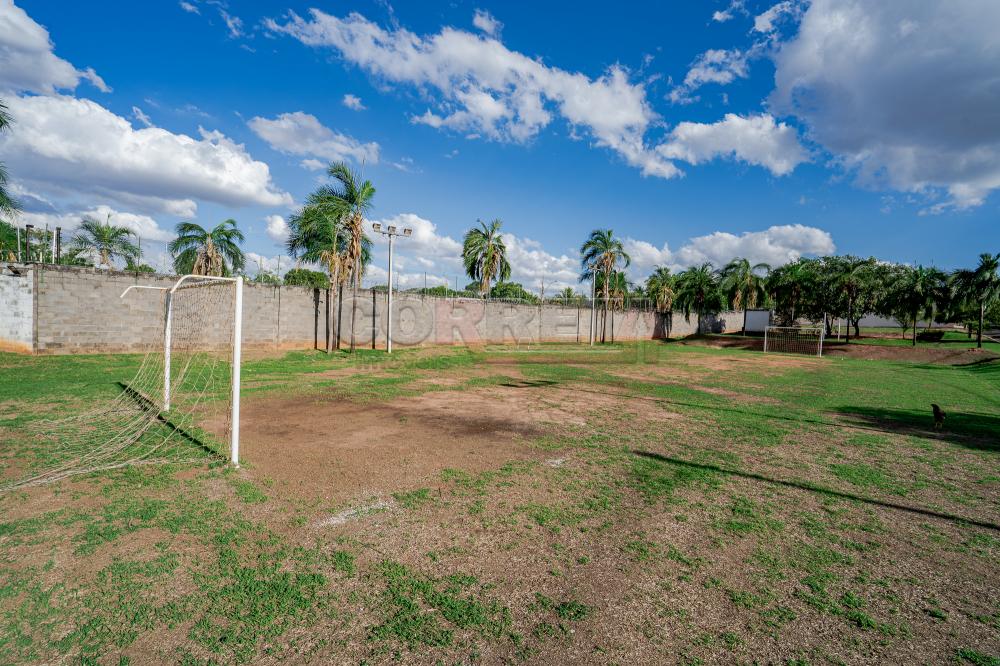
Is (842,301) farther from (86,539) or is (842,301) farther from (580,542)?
(86,539)

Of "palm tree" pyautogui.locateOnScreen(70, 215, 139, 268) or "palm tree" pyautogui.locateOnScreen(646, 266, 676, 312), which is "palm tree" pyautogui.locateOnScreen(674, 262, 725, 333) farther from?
"palm tree" pyautogui.locateOnScreen(70, 215, 139, 268)

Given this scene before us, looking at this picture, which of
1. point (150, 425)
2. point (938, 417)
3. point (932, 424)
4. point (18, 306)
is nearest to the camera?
point (150, 425)

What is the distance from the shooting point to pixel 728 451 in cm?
779

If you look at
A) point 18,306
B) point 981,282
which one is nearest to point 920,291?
point 981,282

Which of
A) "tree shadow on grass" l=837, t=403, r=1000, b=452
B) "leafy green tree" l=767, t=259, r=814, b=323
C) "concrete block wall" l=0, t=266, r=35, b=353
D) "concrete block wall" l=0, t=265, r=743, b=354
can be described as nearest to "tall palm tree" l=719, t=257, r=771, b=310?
"leafy green tree" l=767, t=259, r=814, b=323

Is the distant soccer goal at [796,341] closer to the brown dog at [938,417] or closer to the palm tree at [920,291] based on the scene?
the palm tree at [920,291]

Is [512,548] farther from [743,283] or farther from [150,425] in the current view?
[743,283]

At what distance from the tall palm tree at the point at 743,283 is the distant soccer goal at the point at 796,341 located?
4380mm

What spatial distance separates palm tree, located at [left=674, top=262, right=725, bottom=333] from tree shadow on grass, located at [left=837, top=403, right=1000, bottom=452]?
34.9 m

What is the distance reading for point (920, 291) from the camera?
32625 mm

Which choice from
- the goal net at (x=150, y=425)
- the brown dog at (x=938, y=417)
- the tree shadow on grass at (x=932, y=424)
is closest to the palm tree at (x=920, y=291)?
the tree shadow on grass at (x=932, y=424)

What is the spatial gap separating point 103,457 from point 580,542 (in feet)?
21.5

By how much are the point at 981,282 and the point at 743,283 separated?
53.2ft

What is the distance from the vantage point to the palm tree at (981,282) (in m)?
30.4
